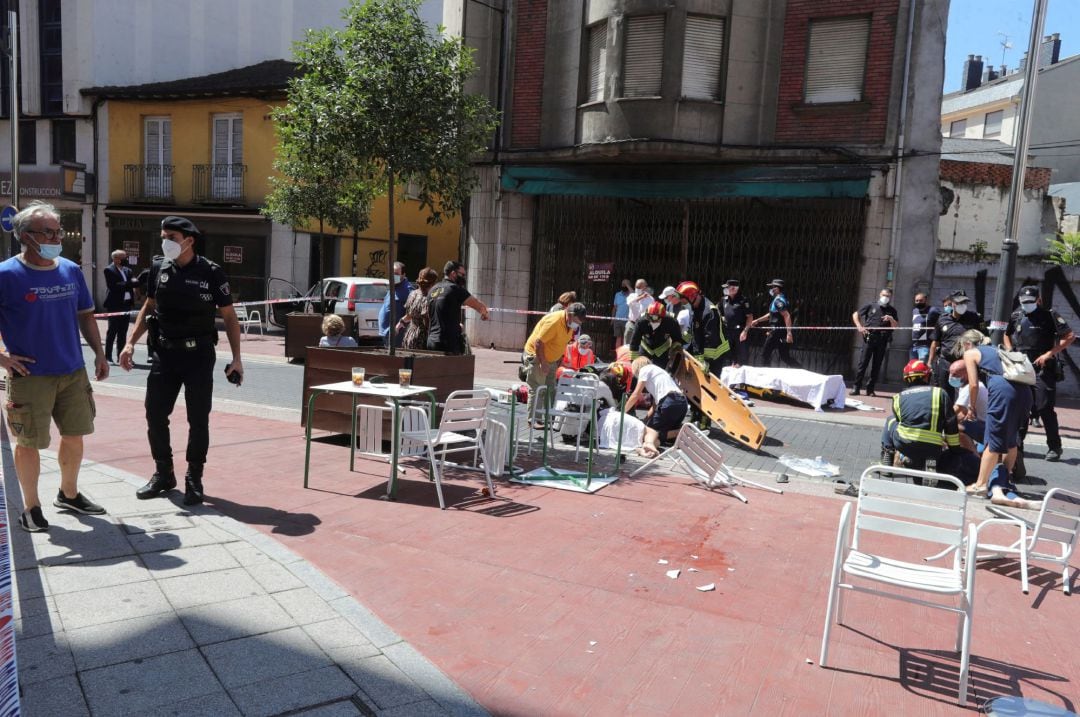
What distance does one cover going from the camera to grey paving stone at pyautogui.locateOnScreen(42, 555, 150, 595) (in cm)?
385

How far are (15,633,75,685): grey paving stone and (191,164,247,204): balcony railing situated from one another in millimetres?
21845

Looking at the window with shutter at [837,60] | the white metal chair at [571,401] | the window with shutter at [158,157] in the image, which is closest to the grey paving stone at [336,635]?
the white metal chair at [571,401]

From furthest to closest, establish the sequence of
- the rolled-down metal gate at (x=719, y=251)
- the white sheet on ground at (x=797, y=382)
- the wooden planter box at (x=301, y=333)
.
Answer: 1. the rolled-down metal gate at (x=719, y=251)
2. the wooden planter box at (x=301, y=333)
3. the white sheet on ground at (x=797, y=382)

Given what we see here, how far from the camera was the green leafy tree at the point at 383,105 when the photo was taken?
730 centimetres

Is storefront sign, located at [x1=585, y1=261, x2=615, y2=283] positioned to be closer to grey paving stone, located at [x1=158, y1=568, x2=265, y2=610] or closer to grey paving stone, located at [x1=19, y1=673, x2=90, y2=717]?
grey paving stone, located at [x1=158, y1=568, x2=265, y2=610]

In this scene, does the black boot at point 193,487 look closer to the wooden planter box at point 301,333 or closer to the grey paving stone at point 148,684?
the grey paving stone at point 148,684

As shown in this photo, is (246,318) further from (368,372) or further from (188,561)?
(188,561)

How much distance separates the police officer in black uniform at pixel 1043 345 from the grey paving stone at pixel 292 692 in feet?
26.4

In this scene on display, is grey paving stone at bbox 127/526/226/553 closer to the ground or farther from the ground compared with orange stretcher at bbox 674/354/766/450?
closer to the ground

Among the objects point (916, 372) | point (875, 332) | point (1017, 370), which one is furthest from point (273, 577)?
point (875, 332)

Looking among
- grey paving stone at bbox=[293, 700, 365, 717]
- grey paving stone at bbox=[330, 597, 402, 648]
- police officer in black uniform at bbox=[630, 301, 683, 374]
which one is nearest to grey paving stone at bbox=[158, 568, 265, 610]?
grey paving stone at bbox=[330, 597, 402, 648]

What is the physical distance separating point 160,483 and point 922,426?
19.1ft

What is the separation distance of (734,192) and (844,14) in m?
3.71

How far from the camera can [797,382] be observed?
11.7 metres
